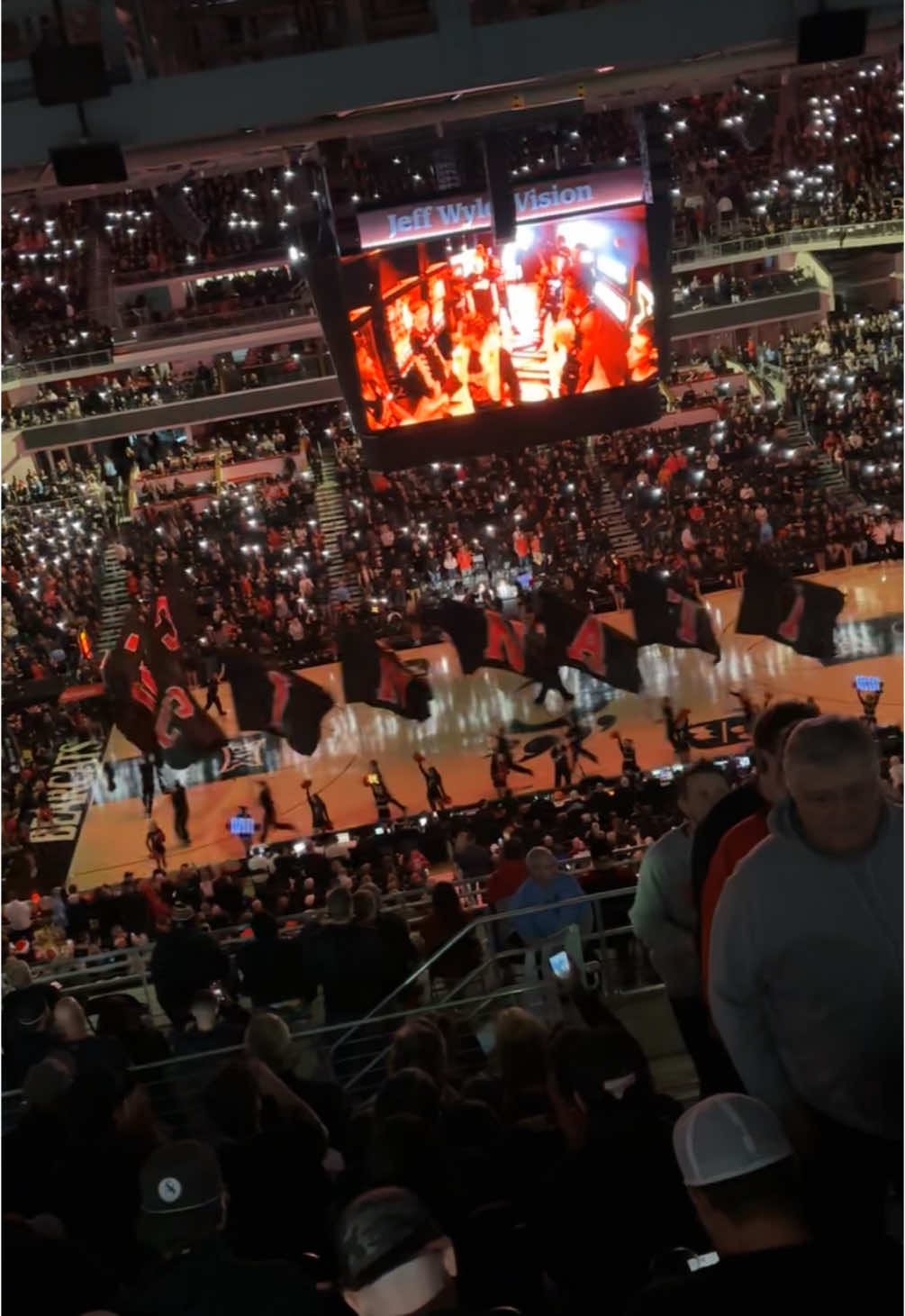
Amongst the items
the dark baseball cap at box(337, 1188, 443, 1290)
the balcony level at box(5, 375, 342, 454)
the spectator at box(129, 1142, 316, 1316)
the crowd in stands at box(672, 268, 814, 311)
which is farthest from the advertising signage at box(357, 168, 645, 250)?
the balcony level at box(5, 375, 342, 454)

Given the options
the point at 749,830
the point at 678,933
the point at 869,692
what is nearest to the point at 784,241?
the point at 869,692

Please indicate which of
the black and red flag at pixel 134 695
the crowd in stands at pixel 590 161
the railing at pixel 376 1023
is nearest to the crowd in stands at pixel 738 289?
the crowd in stands at pixel 590 161

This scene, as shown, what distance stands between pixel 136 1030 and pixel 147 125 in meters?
3.08

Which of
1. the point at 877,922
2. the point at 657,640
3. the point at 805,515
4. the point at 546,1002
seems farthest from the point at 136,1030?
the point at 805,515

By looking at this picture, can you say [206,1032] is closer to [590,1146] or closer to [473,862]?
[590,1146]

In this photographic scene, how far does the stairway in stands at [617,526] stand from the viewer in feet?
79.3

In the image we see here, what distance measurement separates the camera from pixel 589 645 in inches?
479

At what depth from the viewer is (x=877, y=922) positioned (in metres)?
2.37

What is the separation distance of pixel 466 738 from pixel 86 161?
13686 mm

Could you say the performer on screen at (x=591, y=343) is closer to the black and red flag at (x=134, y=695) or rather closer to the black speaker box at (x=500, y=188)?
the black speaker box at (x=500, y=188)

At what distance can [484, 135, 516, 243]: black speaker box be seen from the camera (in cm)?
898

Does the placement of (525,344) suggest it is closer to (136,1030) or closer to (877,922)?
(136,1030)

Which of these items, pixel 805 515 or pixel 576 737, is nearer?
pixel 576 737

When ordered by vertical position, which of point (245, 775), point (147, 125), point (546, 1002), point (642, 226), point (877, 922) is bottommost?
point (245, 775)
